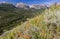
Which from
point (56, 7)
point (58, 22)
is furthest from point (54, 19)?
point (56, 7)

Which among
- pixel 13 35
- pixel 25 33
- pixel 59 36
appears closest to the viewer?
pixel 59 36

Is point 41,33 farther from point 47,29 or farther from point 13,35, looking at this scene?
point 13,35

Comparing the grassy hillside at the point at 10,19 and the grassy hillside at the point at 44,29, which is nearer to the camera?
the grassy hillside at the point at 44,29

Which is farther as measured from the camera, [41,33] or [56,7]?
[56,7]

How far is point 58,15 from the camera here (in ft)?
21.7

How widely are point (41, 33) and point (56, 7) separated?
1.51 meters

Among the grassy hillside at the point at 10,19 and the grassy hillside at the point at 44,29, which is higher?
the grassy hillside at the point at 44,29

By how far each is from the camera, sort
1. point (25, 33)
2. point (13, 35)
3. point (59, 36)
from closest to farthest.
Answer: point (59, 36) → point (25, 33) → point (13, 35)

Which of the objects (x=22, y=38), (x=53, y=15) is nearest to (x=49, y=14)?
(x=53, y=15)

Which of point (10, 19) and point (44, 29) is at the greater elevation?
point (44, 29)

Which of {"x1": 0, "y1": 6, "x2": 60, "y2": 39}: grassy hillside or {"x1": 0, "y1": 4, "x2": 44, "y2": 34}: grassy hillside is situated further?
{"x1": 0, "y1": 4, "x2": 44, "y2": 34}: grassy hillside

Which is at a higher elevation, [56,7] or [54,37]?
[56,7]

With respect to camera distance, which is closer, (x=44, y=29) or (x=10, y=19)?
(x=44, y=29)

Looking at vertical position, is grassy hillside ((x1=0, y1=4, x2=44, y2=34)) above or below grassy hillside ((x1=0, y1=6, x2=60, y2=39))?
below
